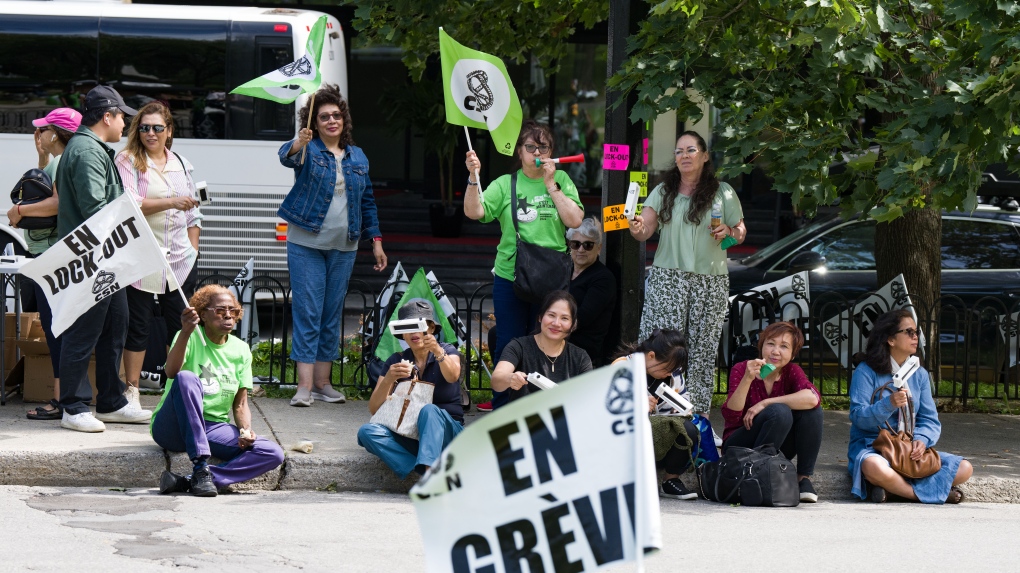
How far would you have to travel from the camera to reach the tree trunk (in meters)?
10.1

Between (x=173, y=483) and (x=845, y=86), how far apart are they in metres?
4.83

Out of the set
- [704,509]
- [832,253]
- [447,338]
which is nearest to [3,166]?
[447,338]

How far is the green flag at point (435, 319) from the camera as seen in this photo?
8.54m

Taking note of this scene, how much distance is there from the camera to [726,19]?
27.5 feet

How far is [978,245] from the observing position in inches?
457

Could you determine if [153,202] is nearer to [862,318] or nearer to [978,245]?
[862,318]

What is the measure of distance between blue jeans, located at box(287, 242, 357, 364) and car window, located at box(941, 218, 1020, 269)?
583 cm

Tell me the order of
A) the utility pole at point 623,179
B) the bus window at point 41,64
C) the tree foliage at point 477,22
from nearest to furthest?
1. the utility pole at point 623,179
2. the tree foliage at point 477,22
3. the bus window at point 41,64

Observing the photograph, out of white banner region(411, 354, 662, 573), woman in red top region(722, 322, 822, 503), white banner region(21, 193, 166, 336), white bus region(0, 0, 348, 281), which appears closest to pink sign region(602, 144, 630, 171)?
woman in red top region(722, 322, 822, 503)

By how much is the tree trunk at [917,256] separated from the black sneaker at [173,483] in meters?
5.88

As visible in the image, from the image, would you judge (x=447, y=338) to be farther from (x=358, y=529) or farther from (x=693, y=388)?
(x=358, y=529)

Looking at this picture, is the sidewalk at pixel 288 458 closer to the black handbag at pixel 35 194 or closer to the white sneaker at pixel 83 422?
the white sneaker at pixel 83 422

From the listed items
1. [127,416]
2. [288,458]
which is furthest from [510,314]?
[127,416]

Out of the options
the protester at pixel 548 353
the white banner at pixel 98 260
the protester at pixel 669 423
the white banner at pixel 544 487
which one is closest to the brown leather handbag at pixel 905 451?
the protester at pixel 669 423
